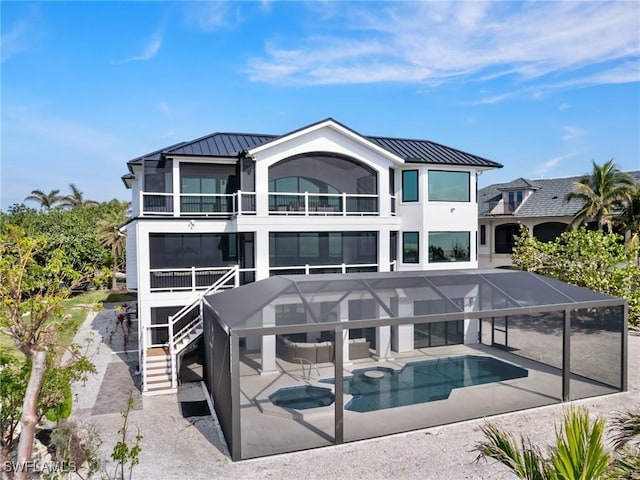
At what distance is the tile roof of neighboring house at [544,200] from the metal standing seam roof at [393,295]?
71.9 feet

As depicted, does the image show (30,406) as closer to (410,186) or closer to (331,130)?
(331,130)

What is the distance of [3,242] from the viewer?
8727 mm

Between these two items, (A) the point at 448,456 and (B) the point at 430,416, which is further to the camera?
(B) the point at 430,416

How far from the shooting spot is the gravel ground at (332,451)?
9.77 m

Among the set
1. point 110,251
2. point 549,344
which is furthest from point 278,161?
point 110,251

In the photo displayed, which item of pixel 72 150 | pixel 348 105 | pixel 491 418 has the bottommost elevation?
pixel 491 418

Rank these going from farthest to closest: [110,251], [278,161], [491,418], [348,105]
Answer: [110,251] < [348,105] < [278,161] < [491,418]

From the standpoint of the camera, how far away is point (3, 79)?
403 inches

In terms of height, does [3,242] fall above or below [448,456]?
above

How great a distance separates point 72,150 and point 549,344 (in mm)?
26148

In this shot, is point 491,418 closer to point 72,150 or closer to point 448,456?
point 448,456

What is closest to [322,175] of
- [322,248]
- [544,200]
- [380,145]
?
[380,145]

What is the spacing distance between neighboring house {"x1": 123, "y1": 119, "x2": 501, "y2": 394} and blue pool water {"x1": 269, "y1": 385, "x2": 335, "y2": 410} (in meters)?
3.91

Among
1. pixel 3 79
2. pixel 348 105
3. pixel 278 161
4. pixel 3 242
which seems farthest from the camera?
pixel 348 105
